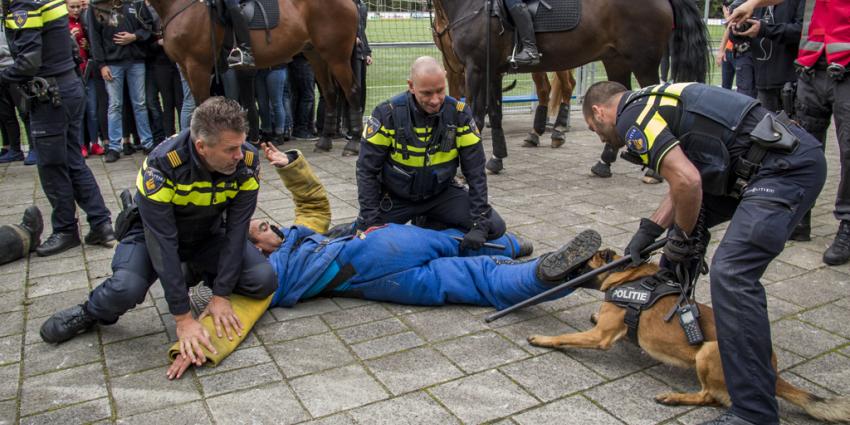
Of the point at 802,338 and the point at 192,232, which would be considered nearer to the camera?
the point at 802,338

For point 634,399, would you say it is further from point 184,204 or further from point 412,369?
point 184,204

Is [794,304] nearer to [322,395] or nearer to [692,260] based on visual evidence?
[692,260]

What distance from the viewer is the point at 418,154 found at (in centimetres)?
436

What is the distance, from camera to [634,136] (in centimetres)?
281

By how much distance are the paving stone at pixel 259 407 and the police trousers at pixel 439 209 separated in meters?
1.78

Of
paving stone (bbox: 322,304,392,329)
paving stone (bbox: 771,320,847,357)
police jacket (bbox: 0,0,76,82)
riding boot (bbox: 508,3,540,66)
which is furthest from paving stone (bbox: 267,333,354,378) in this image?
riding boot (bbox: 508,3,540,66)

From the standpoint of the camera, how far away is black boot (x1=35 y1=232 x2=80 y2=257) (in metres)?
4.88

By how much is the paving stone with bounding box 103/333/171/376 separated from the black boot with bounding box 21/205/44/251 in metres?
1.92

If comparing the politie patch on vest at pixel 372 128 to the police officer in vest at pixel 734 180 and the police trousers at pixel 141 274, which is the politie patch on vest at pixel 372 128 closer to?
the police trousers at pixel 141 274

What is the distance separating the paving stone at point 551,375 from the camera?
2.97 metres

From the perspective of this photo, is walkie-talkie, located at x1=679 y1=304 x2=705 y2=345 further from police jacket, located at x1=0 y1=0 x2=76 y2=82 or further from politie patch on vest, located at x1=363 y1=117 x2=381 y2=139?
police jacket, located at x1=0 y1=0 x2=76 y2=82

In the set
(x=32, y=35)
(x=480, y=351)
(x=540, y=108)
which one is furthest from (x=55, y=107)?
(x=540, y=108)

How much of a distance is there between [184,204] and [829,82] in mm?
4118

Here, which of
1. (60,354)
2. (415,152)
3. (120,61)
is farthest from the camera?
(120,61)
